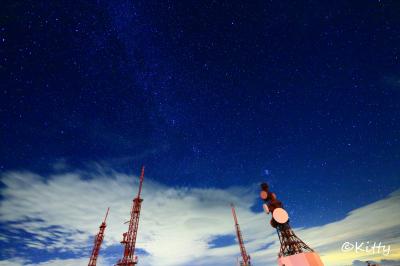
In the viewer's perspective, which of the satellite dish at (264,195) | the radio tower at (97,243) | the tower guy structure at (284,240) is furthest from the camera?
the radio tower at (97,243)

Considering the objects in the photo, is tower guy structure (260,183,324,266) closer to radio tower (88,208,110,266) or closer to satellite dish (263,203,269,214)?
satellite dish (263,203,269,214)

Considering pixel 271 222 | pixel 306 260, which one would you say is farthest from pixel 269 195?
pixel 306 260

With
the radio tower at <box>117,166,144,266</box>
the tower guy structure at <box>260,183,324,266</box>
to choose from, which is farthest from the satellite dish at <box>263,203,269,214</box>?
the radio tower at <box>117,166,144,266</box>

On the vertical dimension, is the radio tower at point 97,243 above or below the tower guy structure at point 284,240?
above

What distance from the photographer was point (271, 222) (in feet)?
111

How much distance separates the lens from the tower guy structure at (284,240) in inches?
1125

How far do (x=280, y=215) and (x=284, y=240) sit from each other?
3887 millimetres

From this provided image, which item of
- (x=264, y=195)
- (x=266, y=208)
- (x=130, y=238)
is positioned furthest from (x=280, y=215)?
(x=130, y=238)

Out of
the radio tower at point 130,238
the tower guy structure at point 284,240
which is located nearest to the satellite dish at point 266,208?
the tower guy structure at point 284,240

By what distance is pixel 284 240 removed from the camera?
32562mm

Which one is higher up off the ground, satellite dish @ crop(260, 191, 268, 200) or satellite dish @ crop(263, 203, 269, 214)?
satellite dish @ crop(260, 191, 268, 200)

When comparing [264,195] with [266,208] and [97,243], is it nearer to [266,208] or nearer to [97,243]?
[266,208]

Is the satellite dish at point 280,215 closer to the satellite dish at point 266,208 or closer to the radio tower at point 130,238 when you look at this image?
the satellite dish at point 266,208

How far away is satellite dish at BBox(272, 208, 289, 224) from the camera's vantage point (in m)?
32.3
